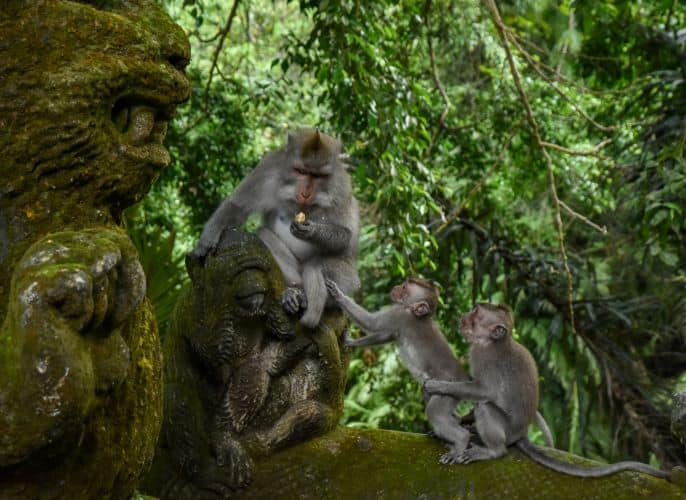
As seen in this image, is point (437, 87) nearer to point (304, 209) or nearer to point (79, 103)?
point (304, 209)

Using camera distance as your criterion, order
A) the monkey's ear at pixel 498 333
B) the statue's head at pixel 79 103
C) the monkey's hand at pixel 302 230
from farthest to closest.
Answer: the monkey's hand at pixel 302 230 < the monkey's ear at pixel 498 333 < the statue's head at pixel 79 103

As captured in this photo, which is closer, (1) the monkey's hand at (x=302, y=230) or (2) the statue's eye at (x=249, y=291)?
(2) the statue's eye at (x=249, y=291)

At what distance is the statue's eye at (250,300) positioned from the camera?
12.4 feet

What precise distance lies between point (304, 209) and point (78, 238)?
2.26 metres

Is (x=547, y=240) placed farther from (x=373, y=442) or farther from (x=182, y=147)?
(x=373, y=442)

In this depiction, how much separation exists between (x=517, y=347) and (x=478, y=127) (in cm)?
422

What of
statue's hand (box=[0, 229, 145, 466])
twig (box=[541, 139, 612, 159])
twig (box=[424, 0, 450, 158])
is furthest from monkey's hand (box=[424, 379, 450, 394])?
twig (box=[424, 0, 450, 158])

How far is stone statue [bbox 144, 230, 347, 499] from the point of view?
3795 millimetres

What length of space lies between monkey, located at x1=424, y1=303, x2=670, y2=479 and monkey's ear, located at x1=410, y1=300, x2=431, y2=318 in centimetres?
22

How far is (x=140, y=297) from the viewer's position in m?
2.41

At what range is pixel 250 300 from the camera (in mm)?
3789

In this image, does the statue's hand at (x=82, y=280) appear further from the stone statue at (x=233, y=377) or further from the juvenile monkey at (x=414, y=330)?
the juvenile monkey at (x=414, y=330)

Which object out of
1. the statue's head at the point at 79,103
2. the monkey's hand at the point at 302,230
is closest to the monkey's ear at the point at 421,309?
the monkey's hand at the point at 302,230

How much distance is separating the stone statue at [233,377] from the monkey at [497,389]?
2.04ft
